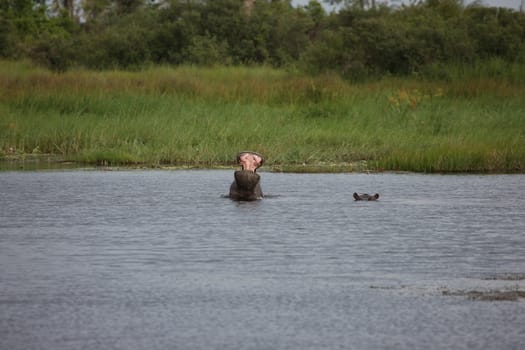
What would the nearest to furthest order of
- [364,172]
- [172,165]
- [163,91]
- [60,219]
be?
[60,219], [364,172], [172,165], [163,91]

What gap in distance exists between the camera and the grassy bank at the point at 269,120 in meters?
19.0

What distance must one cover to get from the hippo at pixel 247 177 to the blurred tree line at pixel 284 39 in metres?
15.2

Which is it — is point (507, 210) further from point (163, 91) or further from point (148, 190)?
point (163, 91)

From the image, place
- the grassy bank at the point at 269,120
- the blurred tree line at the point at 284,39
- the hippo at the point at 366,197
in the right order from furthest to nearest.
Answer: the blurred tree line at the point at 284,39, the grassy bank at the point at 269,120, the hippo at the point at 366,197

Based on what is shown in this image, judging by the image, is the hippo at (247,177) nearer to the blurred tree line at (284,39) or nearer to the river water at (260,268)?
the river water at (260,268)

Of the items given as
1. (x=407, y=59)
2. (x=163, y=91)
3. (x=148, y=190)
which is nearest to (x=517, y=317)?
(x=148, y=190)

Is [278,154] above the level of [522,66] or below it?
below

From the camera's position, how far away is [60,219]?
1229cm

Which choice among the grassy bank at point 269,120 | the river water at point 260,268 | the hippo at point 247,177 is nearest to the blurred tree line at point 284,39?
the grassy bank at point 269,120

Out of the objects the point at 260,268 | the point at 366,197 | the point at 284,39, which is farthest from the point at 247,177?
the point at 284,39

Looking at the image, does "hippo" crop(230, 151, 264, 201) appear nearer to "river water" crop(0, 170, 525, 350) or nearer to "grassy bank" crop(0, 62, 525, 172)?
"river water" crop(0, 170, 525, 350)

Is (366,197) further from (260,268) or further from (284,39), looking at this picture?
(284,39)

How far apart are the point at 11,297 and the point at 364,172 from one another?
10280mm

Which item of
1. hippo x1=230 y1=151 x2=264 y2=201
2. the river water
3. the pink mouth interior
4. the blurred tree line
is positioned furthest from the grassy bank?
the pink mouth interior
